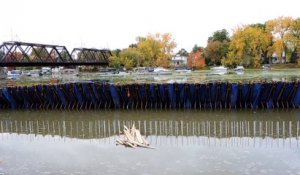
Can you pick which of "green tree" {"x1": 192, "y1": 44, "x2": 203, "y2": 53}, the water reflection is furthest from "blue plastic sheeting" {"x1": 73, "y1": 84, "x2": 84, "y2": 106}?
"green tree" {"x1": 192, "y1": 44, "x2": 203, "y2": 53}

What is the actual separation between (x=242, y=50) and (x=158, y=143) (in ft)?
221

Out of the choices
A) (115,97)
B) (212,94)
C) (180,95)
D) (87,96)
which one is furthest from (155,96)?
(87,96)

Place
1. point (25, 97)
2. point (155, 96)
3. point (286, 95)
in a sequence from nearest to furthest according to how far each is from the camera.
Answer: point (286, 95) → point (155, 96) → point (25, 97)

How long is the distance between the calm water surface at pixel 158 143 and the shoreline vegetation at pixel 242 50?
196ft

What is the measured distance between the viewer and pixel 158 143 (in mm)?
16922

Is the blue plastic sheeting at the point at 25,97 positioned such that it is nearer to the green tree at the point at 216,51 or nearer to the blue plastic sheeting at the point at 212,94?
the blue plastic sheeting at the point at 212,94

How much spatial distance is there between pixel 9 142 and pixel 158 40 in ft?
265

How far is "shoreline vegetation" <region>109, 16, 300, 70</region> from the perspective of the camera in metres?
80.2

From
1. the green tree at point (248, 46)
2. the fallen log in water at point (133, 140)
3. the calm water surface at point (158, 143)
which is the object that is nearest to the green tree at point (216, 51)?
the green tree at point (248, 46)

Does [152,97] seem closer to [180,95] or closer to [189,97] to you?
[180,95]

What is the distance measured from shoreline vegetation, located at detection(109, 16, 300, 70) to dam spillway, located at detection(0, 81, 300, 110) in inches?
2229

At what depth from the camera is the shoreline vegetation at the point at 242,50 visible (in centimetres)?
8019

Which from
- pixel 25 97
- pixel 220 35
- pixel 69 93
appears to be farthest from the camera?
pixel 220 35

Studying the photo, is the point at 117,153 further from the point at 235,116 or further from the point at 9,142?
the point at 235,116
